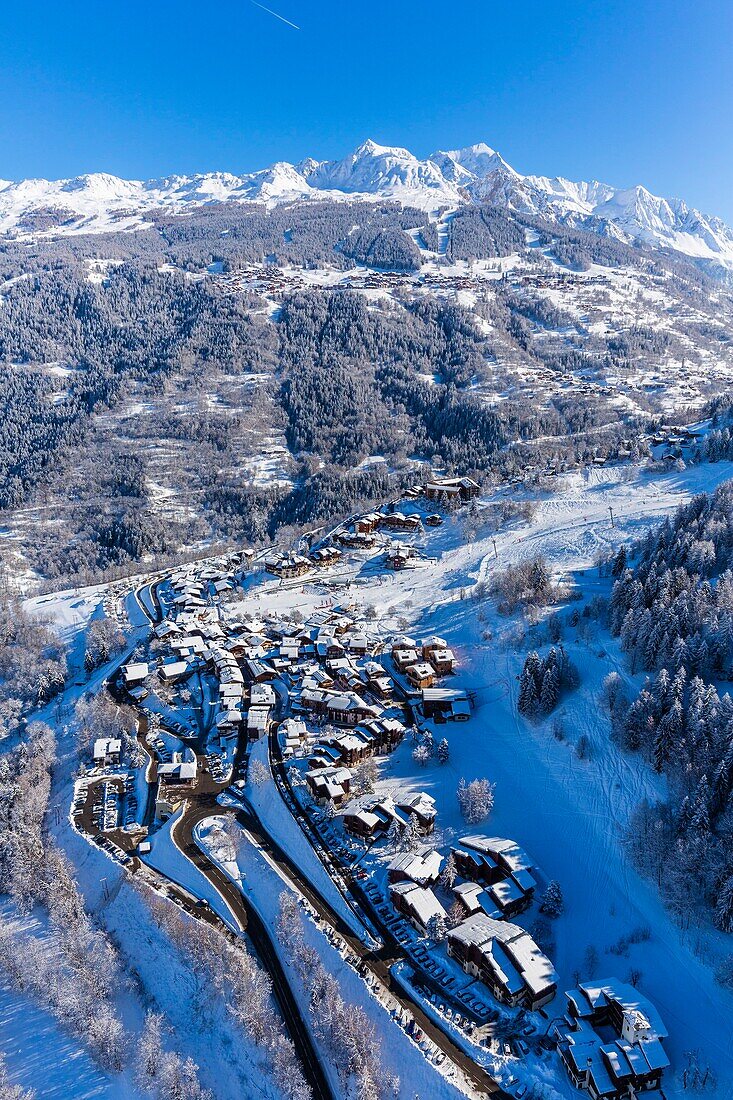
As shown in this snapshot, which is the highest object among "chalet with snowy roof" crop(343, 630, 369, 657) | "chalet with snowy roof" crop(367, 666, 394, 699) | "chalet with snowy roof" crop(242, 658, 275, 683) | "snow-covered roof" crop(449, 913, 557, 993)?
"chalet with snowy roof" crop(343, 630, 369, 657)

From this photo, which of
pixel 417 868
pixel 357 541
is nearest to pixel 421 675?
pixel 417 868

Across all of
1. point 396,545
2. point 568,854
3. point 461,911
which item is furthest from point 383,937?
point 396,545

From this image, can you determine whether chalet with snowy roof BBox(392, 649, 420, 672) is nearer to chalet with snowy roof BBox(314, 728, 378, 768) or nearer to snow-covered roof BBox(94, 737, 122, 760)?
chalet with snowy roof BBox(314, 728, 378, 768)

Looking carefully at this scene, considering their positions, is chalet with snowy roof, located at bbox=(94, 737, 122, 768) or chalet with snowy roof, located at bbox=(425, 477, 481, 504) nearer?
chalet with snowy roof, located at bbox=(94, 737, 122, 768)

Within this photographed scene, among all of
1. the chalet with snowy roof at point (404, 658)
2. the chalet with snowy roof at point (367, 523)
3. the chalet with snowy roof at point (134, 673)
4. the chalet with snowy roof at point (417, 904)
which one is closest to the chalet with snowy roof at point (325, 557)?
the chalet with snowy roof at point (367, 523)

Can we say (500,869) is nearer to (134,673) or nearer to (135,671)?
(134,673)

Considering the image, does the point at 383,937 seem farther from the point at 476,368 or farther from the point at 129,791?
the point at 476,368

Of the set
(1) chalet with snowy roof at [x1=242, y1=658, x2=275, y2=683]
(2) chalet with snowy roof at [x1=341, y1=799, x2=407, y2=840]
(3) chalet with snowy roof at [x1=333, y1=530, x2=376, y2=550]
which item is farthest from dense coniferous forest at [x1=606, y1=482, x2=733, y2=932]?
(3) chalet with snowy roof at [x1=333, y1=530, x2=376, y2=550]
